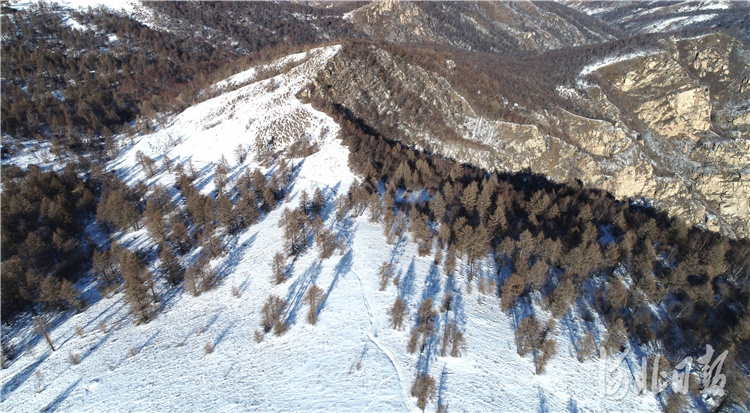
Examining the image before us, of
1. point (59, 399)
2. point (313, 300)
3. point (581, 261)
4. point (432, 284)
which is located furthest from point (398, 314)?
point (59, 399)

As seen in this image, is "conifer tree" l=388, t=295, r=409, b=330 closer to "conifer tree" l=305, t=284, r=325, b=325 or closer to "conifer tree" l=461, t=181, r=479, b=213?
"conifer tree" l=305, t=284, r=325, b=325

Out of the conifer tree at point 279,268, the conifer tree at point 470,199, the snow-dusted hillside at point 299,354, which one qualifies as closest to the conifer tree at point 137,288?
the snow-dusted hillside at point 299,354

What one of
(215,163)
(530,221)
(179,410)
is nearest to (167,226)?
(215,163)

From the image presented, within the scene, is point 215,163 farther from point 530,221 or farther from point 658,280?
point 658,280

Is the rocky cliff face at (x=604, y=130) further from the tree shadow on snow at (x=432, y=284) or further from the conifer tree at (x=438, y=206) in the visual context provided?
the tree shadow on snow at (x=432, y=284)

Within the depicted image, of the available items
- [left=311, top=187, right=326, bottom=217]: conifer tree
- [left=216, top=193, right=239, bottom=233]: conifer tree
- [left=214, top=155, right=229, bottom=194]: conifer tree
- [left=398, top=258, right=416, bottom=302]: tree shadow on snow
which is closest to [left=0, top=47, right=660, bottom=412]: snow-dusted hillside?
[left=398, top=258, right=416, bottom=302]: tree shadow on snow
